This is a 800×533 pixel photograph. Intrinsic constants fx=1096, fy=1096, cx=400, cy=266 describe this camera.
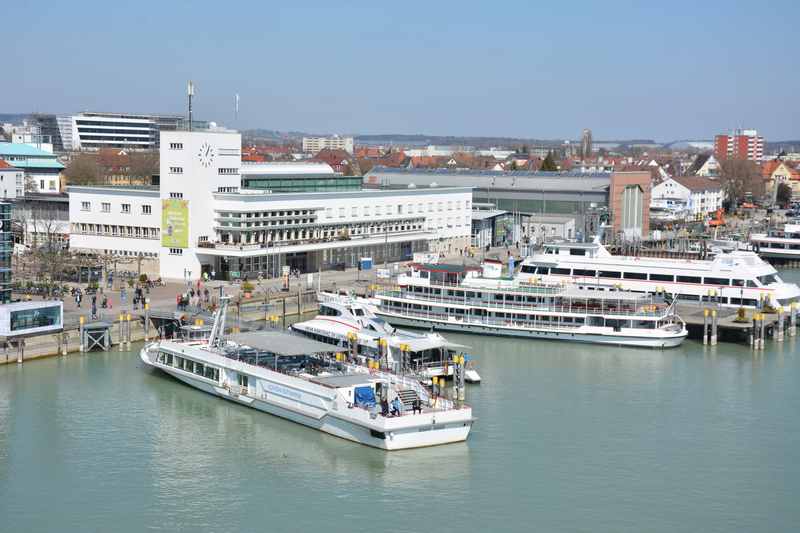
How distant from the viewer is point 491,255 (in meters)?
42.2

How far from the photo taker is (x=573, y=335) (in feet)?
85.5

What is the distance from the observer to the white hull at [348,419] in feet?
54.8

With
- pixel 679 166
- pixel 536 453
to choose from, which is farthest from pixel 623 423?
pixel 679 166

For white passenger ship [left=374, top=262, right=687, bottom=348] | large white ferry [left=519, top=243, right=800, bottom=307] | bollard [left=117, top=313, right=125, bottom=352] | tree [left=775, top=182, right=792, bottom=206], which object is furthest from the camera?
tree [left=775, top=182, right=792, bottom=206]

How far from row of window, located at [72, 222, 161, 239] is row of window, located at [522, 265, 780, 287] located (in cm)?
1130

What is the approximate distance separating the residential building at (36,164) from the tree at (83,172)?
22.0ft

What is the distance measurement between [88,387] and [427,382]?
657 cm

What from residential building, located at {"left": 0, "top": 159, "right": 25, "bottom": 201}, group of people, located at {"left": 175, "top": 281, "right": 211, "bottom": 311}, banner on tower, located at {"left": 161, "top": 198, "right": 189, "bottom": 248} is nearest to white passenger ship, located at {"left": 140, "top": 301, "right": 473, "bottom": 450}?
group of people, located at {"left": 175, "top": 281, "right": 211, "bottom": 311}

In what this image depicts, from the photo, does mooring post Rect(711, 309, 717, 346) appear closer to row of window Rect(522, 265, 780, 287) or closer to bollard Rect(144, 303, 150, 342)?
row of window Rect(522, 265, 780, 287)

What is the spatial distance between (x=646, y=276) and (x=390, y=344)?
1145 cm

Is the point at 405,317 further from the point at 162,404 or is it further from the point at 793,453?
the point at 793,453

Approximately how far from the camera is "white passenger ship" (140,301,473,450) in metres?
16.9

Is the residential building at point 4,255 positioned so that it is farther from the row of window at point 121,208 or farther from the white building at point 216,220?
the row of window at point 121,208

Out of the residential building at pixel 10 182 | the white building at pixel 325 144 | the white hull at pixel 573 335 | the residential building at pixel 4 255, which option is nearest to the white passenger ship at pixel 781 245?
the white hull at pixel 573 335
